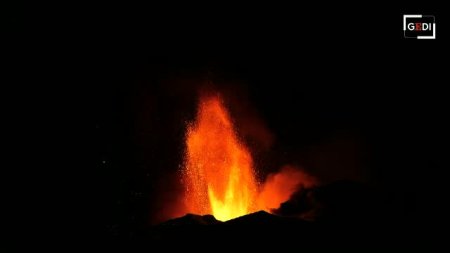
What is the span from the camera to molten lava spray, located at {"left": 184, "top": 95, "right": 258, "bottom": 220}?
861 inches

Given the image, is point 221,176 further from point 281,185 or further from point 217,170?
point 281,185

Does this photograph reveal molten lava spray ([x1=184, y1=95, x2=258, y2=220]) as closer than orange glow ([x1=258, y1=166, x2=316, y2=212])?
Yes

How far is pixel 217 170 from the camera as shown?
2320cm

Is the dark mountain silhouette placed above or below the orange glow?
below

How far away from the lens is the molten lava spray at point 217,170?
21.9 m

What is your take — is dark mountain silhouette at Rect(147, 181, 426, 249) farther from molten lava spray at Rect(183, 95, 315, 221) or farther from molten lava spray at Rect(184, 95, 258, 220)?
molten lava spray at Rect(184, 95, 258, 220)

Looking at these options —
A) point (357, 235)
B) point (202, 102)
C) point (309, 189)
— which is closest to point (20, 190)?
point (202, 102)

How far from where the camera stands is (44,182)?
26.6 meters

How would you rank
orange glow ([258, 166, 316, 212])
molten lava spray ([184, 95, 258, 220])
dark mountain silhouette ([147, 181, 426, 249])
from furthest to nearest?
orange glow ([258, 166, 316, 212])
molten lava spray ([184, 95, 258, 220])
dark mountain silhouette ([147, 181, 426, 249])

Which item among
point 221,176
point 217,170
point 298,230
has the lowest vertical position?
point 298,230

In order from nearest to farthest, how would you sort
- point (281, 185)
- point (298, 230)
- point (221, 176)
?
point (298, 230) → point (221, 176) → point (281, 185)

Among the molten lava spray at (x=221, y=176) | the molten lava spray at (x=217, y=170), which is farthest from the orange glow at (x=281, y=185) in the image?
the molten lava spray at (x=217, y=170)

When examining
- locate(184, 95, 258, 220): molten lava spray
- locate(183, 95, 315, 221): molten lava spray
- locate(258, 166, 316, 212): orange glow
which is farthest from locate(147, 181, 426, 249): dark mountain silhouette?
locate(184, 95, 258, 220): molten lava spray

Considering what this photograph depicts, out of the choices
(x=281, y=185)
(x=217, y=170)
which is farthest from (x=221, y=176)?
(x=281, y=185)
